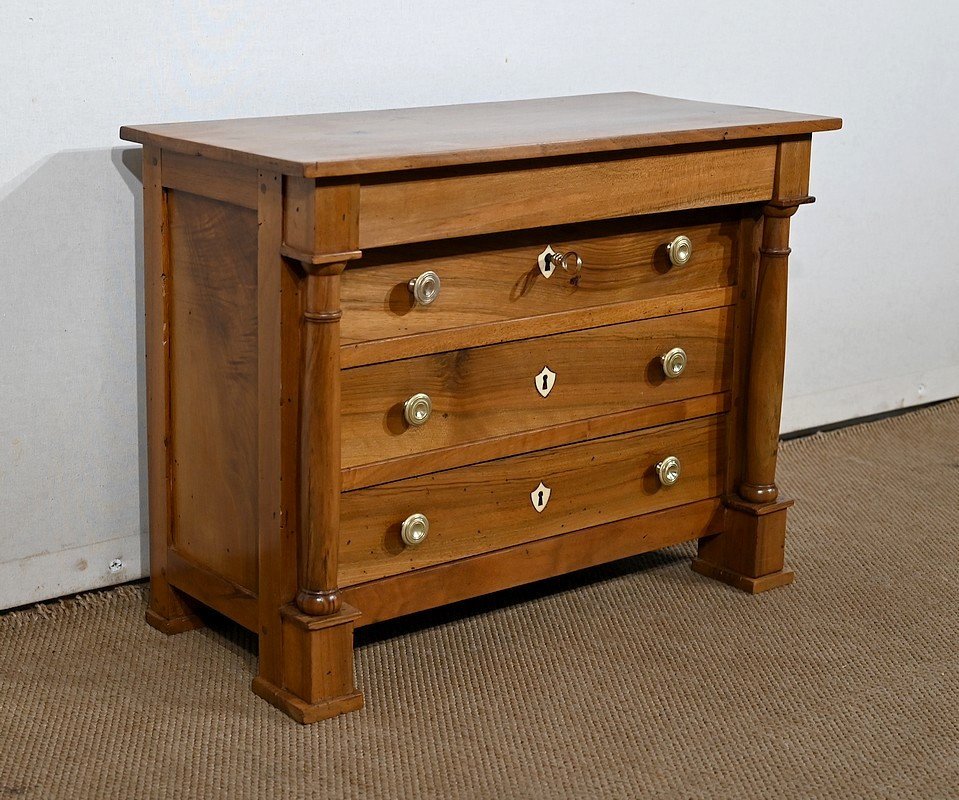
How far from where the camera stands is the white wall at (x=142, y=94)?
2162mm

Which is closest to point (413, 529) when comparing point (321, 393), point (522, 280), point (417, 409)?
point (417, 409)

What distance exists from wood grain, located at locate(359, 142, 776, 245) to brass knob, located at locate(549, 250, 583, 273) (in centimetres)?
8

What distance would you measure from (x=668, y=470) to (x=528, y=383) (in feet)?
1.19

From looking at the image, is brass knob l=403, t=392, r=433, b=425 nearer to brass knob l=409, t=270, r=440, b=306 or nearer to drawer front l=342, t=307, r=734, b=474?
drawer front l=342, t=307, r=734, b=474

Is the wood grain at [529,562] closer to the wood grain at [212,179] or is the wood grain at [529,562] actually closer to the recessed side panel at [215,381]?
the recessed side panel at [215,381]

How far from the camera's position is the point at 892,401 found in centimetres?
353

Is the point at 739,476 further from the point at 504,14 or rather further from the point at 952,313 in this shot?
the point at 952,313

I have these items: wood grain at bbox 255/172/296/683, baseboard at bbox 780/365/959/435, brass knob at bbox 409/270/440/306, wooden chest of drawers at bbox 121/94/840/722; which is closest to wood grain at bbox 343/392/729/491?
wooden chest of drawers at bbox 121/94/840/722

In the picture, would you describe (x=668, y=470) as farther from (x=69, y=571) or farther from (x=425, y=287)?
(x=69, y=571)

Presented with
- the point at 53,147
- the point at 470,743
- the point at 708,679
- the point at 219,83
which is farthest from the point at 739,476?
the point at 53,147

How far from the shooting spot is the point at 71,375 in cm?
→ 227

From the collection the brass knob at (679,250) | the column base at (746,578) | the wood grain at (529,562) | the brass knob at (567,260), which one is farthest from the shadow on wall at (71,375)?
the column base at (746,578)

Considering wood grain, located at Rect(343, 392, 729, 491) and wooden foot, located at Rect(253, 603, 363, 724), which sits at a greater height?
wood grain, located at Rect(343, 392, 729, 491)

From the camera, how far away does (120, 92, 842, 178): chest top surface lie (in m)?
1.82
